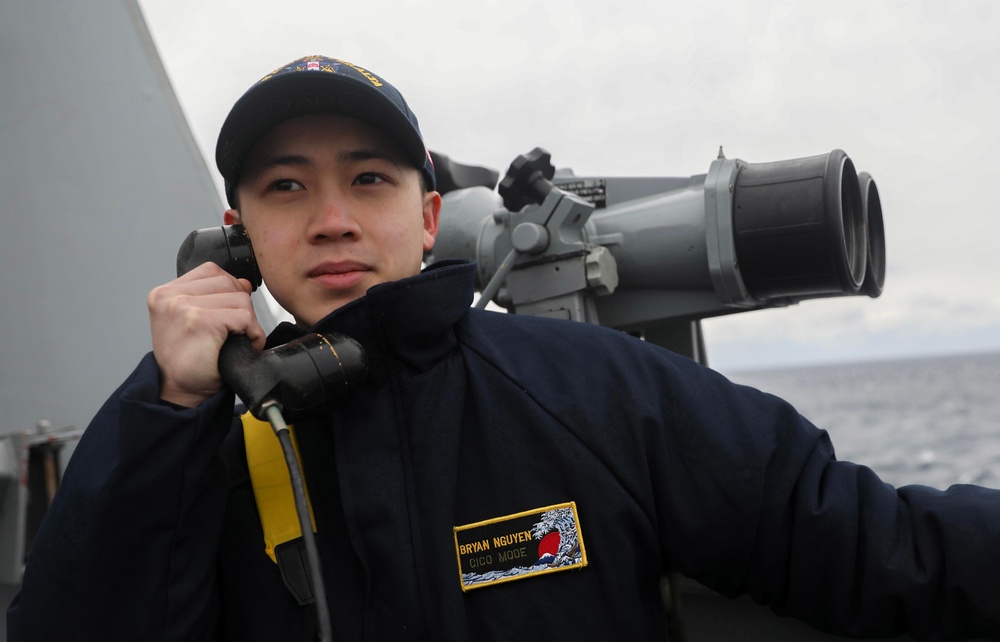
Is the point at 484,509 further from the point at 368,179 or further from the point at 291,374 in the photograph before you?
the point at 368,179

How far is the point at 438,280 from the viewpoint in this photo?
1435 millimetres

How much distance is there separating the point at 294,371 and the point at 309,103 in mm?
503

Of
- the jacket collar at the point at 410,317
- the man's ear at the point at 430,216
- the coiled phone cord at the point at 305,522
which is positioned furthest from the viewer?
the man's ear at the point at 430,216

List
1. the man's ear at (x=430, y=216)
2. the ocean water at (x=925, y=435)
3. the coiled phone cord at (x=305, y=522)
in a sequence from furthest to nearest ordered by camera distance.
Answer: the ocean water at (x=925, y=435) → the man's ear at (x=430, y=216) → the coiled phone cord at (x=305, y=522)

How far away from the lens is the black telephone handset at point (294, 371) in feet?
4.22

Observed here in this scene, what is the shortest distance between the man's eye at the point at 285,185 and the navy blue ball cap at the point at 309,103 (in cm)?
9

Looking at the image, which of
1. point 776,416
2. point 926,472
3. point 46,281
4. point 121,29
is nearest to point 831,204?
point 776,416

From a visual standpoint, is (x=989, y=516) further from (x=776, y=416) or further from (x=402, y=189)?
(x=402, y=189)

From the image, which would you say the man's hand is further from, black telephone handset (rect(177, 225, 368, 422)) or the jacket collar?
the jacket collar

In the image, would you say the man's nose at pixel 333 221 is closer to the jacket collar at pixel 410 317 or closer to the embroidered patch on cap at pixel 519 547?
the jacket collar at pixel 410 317

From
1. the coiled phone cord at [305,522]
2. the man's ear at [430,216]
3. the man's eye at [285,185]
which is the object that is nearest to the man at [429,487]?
the man's eye at [285,185]

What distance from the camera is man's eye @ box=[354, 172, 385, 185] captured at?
1.56m

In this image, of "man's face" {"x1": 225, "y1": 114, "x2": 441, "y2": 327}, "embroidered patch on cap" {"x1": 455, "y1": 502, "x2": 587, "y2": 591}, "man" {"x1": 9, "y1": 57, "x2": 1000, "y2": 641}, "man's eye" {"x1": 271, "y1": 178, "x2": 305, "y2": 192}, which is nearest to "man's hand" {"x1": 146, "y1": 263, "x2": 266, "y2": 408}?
"man" {"x1": 9, "y1": 57, "x2": 1000, "y2": 641}

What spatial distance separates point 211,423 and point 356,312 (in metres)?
0.27
